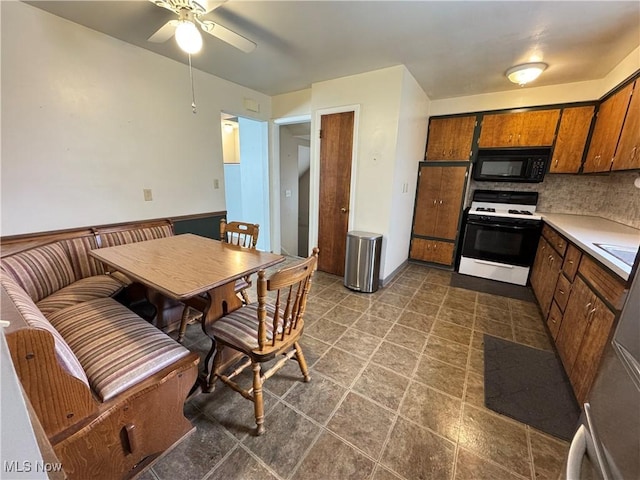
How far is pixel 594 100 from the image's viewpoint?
2795 mm

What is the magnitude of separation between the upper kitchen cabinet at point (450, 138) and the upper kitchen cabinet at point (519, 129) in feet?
0.52

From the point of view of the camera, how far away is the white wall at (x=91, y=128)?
1.86m

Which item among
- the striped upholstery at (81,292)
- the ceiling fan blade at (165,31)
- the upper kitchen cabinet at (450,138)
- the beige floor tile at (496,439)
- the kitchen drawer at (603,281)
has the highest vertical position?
the ceiling fan blade at (165,31)

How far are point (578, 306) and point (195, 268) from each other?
8.14 ft

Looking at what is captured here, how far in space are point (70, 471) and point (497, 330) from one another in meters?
2.83

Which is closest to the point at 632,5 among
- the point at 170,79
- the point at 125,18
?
the point at 125,18

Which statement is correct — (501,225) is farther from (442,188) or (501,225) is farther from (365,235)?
(365,235)

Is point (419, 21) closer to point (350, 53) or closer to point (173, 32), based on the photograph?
point (350, 53)

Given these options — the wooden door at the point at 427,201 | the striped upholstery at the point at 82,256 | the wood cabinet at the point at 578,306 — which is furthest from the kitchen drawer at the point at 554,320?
the striped upholstery at the point at 82,256

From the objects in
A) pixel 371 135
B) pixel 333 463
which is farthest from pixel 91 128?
pixel 333 463

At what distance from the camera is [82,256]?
2152mm

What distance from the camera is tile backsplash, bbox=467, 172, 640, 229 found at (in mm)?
2520

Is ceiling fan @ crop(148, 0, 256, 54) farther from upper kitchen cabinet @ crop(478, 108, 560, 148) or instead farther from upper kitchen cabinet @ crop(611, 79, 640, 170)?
upper kitchen cabinet @ crop(478, 108, 560, 148)

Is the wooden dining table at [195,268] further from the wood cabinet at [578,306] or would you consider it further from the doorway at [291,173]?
the doorway at [291,173]
